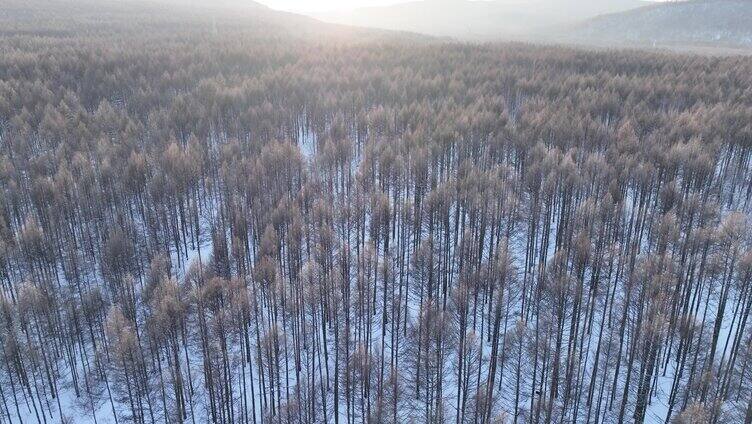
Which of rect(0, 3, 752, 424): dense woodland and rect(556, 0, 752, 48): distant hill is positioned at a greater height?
rect(556, 0, 752, 48): distant hill

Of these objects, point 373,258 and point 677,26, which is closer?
point 373,258

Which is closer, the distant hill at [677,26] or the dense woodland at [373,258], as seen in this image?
the dense woodland at [373,258]

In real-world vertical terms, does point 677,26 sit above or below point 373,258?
above

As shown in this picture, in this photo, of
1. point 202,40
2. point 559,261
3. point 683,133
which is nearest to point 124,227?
point 559,261

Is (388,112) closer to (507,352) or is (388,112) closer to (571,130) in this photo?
(571,130)

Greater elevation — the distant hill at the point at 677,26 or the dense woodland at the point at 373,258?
the distant hill at the point at 677,26

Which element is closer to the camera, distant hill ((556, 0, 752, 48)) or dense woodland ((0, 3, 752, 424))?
dense woodland ((0, 3, 752, 424))
